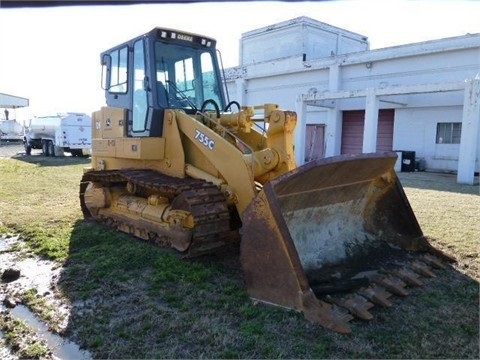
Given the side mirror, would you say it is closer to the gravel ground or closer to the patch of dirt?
the patch of dirt

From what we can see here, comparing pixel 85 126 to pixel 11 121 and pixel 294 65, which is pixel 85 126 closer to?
pixel 294 65

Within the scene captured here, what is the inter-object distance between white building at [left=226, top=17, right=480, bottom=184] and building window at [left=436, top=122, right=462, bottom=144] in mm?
38

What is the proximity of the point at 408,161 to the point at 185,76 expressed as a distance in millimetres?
14296

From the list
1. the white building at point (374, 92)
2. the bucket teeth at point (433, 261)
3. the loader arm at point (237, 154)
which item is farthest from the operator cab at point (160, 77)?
the white building at point (374, 92)

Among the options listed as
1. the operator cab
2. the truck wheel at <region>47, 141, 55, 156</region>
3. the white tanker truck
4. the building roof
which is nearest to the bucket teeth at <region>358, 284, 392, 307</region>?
the operator cab

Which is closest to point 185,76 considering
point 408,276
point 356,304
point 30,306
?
point 30,306

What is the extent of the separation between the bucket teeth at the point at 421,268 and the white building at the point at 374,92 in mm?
10911

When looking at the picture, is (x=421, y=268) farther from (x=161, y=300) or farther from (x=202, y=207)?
(x=161, y=300)

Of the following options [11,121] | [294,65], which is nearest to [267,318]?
[294,65]

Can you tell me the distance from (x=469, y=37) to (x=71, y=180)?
1527 centimetres

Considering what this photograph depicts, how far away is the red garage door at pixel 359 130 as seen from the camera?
20.4m

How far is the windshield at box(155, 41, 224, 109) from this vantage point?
20.4 ft

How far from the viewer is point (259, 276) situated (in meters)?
3.90

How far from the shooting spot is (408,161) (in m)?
18.4
